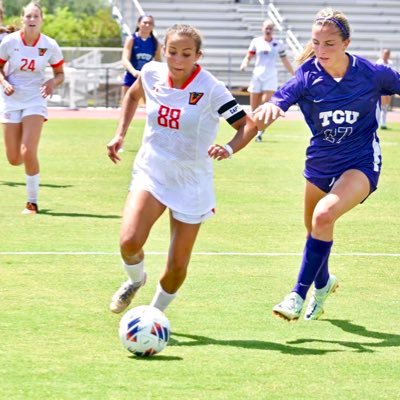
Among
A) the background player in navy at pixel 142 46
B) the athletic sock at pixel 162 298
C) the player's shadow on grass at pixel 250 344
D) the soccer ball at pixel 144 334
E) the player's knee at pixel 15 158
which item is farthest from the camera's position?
the background player in navy at pixel 142 46

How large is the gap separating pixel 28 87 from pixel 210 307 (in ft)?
20.1

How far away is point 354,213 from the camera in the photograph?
49.7 ft

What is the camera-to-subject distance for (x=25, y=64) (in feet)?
47.1

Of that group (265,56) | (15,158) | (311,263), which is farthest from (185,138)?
(265,56)

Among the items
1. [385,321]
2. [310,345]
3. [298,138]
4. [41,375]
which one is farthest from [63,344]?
[298,138]

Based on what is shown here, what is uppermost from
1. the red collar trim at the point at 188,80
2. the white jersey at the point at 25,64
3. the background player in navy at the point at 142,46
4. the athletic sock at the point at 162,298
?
the red collar trim at the point at 188,80

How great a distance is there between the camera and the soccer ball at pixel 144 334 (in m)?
7.27

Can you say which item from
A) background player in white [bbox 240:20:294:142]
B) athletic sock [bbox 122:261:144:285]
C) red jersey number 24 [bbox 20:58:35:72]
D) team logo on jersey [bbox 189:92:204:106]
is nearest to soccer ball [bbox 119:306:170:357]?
athletic sock [bbox 122:261:144:285]

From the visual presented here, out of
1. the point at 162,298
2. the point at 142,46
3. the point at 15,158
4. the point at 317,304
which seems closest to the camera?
the point at 162,298

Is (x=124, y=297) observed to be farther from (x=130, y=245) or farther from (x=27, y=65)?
(x=27, y=65)

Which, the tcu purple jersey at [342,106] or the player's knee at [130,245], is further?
the tcu purple jersey at [342,106]

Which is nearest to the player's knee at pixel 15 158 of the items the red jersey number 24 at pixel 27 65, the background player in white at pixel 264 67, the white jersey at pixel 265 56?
the red jersey number 24 at pixel 27 65

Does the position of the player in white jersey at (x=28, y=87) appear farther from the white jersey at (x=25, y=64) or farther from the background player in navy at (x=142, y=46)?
the background player in navy at (x=142, y=46)

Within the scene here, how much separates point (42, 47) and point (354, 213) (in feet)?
14.6
